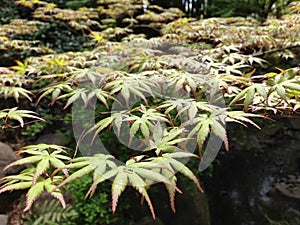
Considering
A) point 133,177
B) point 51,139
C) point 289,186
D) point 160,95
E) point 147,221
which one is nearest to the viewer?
point 133,177

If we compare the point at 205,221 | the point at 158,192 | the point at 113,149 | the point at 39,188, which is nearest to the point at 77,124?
the point at 113,149

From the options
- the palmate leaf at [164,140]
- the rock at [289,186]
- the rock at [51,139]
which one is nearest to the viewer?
the palmate leaf at [164,140]

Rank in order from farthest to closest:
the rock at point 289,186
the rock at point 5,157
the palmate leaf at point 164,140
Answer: the rock at point 289,186, the rock at point 5,157, the palmate leaf at point 164,140

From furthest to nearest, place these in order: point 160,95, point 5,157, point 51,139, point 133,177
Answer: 1. point 51,139
2. point 5,157
3. point 160,95
4. point 133,177


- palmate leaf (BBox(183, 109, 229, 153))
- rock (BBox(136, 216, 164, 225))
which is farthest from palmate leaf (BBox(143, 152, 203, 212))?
rock (BBox(136, 216, 164, 225))

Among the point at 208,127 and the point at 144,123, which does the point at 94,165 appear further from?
the point at 208,127

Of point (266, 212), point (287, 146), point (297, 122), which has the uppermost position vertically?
point (297, 122)

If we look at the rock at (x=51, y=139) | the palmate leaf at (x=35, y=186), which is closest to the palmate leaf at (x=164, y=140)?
the palmate leaf at (x=35, y=186)

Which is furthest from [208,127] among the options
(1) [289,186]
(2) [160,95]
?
(1) [289,186]

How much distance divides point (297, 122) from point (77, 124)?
10.8ft

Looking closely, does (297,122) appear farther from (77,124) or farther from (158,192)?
(77,124)

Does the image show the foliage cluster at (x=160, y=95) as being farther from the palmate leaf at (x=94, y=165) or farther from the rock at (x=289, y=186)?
the rock at (x=289, y=186)

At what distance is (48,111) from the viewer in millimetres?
4934

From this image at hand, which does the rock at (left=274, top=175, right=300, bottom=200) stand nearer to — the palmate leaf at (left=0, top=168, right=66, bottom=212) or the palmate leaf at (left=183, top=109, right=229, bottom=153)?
the palmate leaf at (left=183, top=109, right=229, bottom=153)
